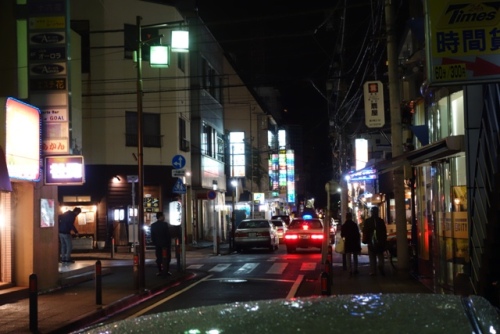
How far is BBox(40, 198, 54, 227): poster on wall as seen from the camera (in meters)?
15.4

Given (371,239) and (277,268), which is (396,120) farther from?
(277,268)

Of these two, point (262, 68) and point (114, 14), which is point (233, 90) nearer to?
point (262, 68)

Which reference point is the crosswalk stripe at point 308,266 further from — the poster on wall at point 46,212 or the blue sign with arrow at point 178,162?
the poster on wall at point 46,212

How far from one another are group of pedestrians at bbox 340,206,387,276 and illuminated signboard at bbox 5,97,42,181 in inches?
367

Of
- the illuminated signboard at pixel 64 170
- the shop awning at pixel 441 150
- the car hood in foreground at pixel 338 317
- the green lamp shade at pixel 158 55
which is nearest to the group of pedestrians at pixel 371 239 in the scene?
the shop awning at pixel 441 150

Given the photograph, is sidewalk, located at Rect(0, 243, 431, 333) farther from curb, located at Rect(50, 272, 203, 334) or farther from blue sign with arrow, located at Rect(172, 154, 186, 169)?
blue sign with arrow, located at Rect(172, 154, 186, 169)

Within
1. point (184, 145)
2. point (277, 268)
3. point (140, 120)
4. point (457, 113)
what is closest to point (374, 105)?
point (277, 268)

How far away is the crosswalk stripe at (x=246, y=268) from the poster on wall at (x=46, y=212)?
6633 millimetres

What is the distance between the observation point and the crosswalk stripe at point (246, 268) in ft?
67.0

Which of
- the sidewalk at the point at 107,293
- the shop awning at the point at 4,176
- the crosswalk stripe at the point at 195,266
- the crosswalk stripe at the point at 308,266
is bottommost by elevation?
the crosswalk stripe at the point at 308,266

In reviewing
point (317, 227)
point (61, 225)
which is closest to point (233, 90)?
point (317, 227)

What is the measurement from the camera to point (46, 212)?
15664mm

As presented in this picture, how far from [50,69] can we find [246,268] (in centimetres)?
999

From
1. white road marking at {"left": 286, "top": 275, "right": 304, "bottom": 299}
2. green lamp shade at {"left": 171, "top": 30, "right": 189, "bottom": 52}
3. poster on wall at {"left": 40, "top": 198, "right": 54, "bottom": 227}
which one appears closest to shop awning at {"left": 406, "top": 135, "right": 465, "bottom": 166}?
white road marking at {"left": 286, "top": 275, "right": 304, "bottom": 299}
